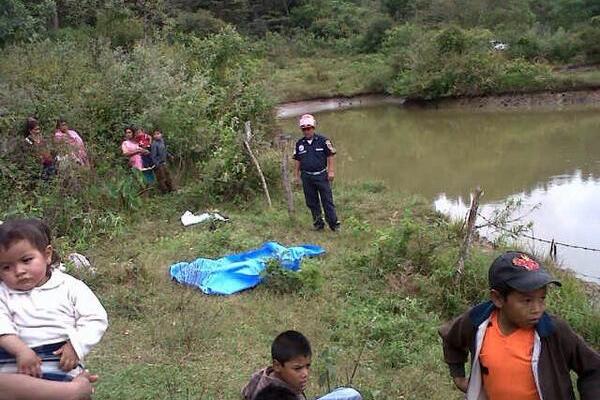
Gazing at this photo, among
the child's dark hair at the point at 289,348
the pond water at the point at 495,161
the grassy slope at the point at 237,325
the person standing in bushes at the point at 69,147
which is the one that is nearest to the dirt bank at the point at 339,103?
the pond water at the point at 495,161

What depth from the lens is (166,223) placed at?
9008 mm

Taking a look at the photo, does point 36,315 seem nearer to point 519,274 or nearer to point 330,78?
point 519,274

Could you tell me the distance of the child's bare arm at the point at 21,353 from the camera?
214 centimetres

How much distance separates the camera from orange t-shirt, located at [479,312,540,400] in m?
2.26

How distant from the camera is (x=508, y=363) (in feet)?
7.52

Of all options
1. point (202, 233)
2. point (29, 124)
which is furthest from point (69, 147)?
point (202, 233)

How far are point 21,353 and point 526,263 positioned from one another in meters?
1.68

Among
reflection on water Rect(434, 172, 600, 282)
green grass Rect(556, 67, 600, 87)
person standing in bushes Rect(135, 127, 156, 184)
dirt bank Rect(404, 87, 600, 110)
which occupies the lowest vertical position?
dirt bank Rect(404, 87, 600, 110)

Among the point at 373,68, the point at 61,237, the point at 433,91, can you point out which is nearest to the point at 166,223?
the point at 61,237

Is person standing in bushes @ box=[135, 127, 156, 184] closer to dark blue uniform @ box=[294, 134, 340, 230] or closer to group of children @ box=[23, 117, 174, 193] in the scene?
group of children @ box=[23, 117, 174, 193]

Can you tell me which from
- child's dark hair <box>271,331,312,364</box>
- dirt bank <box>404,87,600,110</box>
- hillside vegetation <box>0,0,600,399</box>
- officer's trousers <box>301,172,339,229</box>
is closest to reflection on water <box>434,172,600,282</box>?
hillside vegetation <box>0,0,600,399</box>

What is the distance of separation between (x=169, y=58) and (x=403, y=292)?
8.92 metres

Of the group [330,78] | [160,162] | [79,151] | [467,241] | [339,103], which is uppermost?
[79,151]

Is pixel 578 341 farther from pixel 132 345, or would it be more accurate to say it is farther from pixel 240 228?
pixel 240 228
